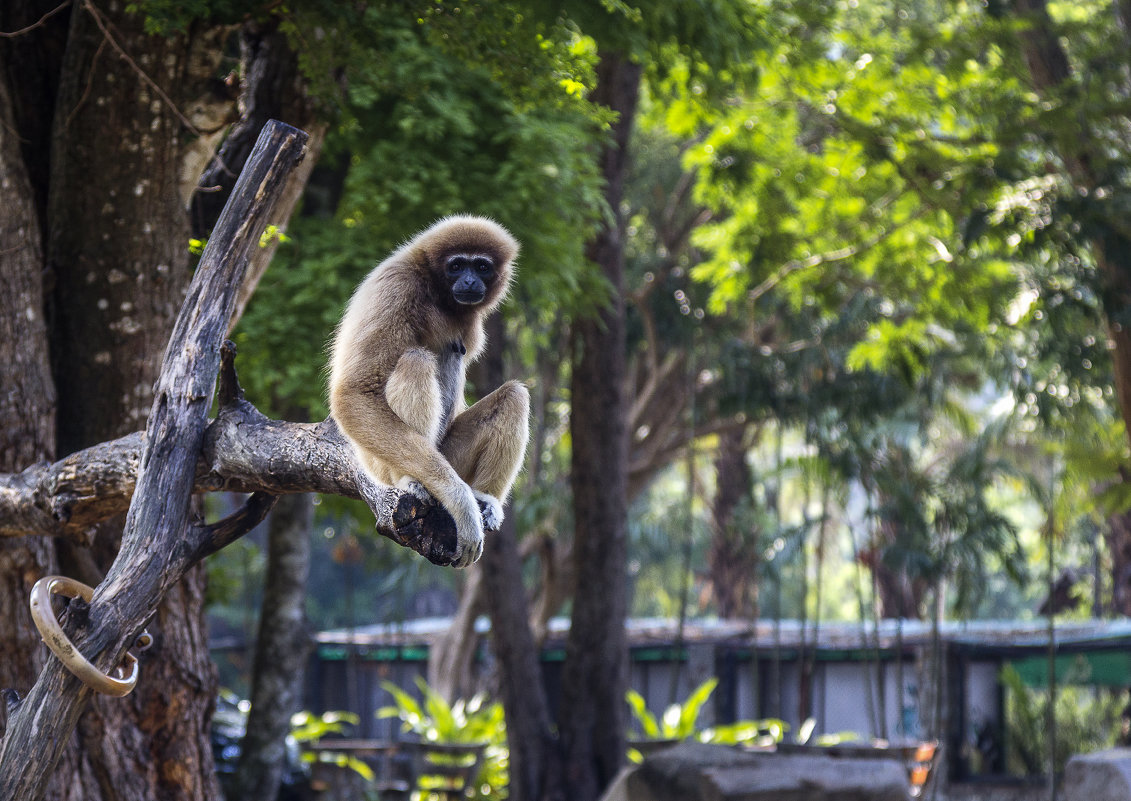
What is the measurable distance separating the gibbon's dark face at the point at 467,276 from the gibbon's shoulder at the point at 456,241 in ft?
0.12

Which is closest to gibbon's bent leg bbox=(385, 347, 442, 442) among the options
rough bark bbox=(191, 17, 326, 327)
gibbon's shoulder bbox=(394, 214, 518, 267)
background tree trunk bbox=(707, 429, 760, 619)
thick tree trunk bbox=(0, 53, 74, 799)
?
gibbon's shoulder bbox=(394, 214, 518, 267)

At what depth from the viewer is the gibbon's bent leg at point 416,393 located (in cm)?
384

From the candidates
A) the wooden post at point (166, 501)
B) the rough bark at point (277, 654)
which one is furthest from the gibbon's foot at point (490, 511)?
the rough bark at point (277, 654)

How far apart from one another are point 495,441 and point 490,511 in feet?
1.38

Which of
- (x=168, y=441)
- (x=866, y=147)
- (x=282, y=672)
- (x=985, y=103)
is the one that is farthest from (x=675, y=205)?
(x=168, y=441)

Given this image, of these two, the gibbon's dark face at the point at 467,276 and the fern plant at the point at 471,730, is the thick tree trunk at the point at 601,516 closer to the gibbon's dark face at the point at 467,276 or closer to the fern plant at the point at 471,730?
the fern plant at the point at 471,730

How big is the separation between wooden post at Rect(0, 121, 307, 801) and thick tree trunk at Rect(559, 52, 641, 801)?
7289 millimetres

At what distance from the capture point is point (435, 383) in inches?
156

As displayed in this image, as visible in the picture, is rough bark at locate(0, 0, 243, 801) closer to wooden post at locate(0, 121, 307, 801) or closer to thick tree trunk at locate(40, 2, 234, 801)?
thick tree trunk at locate(40, 2, 234, 801)

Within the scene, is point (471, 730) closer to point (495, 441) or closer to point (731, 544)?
point (495, 441)

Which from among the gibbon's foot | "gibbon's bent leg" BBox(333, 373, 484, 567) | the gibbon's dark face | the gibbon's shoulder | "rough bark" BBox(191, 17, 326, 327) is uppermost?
"rough bark" BBox(191, 17, 326, 327)

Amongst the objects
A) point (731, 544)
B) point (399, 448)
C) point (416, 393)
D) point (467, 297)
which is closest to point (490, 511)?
point (399, 448)

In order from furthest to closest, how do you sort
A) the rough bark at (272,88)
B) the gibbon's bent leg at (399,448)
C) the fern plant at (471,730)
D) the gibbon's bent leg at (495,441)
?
1. the fern plant at (471,730)
2. the rough bark at (272,88)
3. the gibbon's bent leg at (495,441)
4. the gibbon's bent leg at (399,448)

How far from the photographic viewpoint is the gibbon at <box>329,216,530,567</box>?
12.2 ft
